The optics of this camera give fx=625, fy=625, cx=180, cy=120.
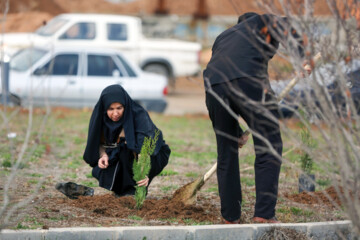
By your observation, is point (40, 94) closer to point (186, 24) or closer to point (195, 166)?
point (195, 166)

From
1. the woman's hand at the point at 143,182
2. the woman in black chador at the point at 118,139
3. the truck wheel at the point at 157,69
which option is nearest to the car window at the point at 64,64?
the truck wheel at the point at 157,69

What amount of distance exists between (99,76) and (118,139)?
318 inches

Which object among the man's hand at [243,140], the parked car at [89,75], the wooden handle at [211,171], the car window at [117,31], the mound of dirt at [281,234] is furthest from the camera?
the car window at [117,31]

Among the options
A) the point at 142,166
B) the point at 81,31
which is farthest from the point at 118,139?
the point at 81,31

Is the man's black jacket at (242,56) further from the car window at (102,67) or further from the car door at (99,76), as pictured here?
the car window at (102,67)

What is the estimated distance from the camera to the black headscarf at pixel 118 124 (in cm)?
555

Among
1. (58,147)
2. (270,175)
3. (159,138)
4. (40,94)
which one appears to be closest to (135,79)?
(40,94)

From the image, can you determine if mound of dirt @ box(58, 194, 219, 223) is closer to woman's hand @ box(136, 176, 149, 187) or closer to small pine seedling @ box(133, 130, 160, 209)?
small pine seedling @ box(133, 130, 160, 209)

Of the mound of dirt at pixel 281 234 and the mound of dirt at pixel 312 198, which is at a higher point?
→ the mound of dirt at pixel 312 198

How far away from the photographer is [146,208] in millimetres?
5367

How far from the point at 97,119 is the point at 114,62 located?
8416 mm

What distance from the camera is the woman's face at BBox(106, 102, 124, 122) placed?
5.56m

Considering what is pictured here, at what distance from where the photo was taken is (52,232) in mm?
4383

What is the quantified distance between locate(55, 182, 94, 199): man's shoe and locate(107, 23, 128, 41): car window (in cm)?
1244
